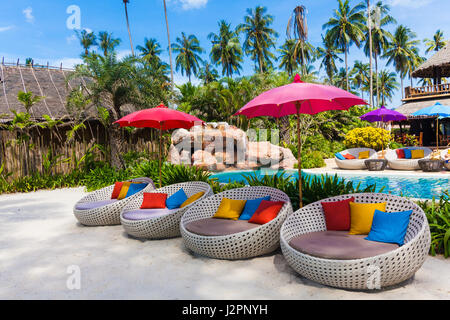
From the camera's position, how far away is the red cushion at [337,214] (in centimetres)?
383

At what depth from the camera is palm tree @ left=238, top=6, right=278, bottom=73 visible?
1406 inches

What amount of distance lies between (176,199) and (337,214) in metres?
2.85

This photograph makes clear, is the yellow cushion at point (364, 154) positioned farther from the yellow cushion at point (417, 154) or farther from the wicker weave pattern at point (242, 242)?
the wicker weave pattern at point (242, 242)

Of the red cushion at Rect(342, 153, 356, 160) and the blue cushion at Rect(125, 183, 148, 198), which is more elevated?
the blue cushion at Rect(125, 183, 148, 198)

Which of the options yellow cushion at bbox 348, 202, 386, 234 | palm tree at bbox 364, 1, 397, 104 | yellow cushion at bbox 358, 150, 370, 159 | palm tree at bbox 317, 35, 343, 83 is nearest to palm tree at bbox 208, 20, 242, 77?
palm tree at bbox 317, 35, 343, 83

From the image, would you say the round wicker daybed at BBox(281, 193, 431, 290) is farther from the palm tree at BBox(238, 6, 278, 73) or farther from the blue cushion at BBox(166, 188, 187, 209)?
the palm tree at BBox(238, 6, 278, 73)

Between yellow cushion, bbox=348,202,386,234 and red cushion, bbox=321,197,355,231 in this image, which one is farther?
red cushion, bbox=321,197,355,231

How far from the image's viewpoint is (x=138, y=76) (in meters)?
11.1

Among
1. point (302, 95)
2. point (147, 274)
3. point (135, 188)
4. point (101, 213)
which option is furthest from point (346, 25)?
point (147, 274)

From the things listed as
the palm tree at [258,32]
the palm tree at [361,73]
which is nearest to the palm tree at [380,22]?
the palm tree at [258,32]

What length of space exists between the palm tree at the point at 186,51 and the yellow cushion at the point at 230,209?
4051cm

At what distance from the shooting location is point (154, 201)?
548 centimetres

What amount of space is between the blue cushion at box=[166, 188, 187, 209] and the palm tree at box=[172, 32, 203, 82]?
39.6 meters

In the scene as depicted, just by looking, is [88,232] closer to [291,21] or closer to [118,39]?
[291,21]
